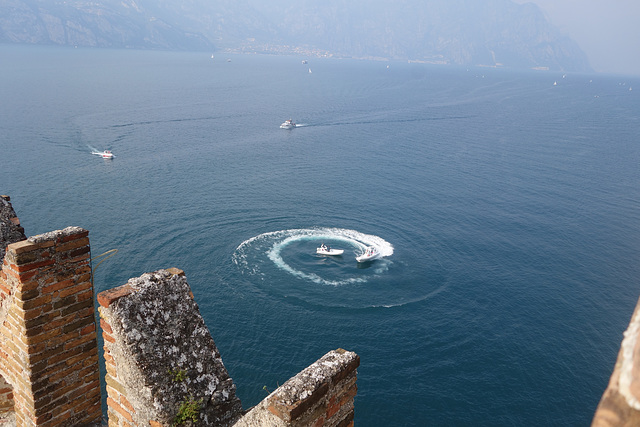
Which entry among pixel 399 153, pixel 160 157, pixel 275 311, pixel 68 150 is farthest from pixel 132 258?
pixel 399 153

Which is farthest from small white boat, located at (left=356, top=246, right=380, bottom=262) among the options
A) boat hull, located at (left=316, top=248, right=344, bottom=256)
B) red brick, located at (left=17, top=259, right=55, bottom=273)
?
red brick, located at (left=17, top=259, right=55, bottom=273)

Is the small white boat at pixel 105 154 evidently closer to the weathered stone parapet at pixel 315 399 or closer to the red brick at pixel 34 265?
the red brick at pixel 34 265

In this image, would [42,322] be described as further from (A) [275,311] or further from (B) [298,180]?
(B) [298,180]

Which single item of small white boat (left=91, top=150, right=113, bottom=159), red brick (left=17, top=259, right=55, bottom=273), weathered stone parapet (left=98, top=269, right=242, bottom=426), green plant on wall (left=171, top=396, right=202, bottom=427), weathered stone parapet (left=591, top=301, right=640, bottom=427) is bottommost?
small white boat (left=91, top=150, right=113, bottom=159)

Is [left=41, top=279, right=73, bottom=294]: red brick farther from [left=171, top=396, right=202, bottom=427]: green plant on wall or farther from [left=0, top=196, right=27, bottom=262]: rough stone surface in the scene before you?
[left=171, top=396, right=202, bottom=427]: green plant on wall

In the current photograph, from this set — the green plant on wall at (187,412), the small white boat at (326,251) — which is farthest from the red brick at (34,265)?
the small white boat at (326,251)

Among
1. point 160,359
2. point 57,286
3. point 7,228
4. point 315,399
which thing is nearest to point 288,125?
point 7,228

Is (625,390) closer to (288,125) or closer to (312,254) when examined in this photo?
(312,254)
